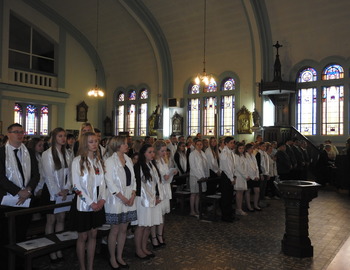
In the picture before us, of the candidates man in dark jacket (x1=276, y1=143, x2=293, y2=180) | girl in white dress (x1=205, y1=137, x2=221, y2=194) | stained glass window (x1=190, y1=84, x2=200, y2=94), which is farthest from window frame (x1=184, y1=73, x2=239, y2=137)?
girl in white dress (x1=205, y1=137, x2=221, y2=194)

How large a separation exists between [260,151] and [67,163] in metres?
5.61

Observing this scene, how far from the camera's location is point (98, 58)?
20359 millimetres

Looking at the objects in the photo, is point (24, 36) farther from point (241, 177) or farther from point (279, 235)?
point (279, 235)

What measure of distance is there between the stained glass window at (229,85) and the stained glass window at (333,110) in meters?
3.94

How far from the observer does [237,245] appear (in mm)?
5375

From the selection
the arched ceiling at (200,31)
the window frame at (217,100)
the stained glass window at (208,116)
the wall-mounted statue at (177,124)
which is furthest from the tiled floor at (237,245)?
the wall-mounted statue at (177,124)

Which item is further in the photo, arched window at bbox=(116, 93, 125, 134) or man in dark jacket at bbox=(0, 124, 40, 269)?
arched window at bbox=(116, 93, 125, 134)

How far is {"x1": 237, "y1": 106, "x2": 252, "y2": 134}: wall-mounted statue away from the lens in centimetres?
1495

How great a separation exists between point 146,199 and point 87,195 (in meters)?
1.11

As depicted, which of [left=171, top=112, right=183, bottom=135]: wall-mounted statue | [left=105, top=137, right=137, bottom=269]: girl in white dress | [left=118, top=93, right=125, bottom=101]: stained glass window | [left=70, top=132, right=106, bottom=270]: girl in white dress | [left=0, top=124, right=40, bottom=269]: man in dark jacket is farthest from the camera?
[left=118, top=93, right=125, bottom=101]: stained glass window

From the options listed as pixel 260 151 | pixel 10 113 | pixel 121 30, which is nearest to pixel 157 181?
pixel 260 151

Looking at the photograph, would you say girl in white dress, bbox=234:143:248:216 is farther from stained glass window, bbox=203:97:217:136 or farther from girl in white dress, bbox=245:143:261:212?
stained glass window, bbox=203:97:217:136

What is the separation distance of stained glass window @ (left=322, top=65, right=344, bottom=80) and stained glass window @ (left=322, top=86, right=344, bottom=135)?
0.39m

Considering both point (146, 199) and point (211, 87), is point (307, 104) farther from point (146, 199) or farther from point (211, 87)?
point (146, 199)
